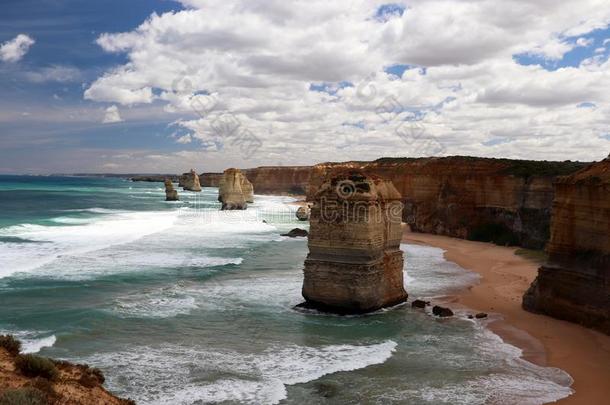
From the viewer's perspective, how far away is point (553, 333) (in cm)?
1720

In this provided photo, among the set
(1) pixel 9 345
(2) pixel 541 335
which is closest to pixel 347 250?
(2) pixel 541 335

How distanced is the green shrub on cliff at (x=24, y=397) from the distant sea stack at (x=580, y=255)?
54.3ft

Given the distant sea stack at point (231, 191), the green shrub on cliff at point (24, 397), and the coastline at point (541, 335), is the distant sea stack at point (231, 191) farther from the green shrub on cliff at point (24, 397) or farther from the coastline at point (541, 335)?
the green shrub on cliff at point (24, 397)

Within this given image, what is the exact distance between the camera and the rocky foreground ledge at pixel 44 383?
6816 millimetres

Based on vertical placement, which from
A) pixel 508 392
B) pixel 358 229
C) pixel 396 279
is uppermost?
pixel 358 229

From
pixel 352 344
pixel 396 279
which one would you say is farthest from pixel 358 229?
pixel 352 344

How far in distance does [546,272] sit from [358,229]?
711cm

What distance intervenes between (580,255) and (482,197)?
83.1ft

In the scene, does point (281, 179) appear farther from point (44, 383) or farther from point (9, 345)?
point (44, 383)

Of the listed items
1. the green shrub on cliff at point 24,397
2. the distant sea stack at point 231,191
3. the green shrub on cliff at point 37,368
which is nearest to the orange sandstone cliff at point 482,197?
the green shrub on cliff at point 37,368

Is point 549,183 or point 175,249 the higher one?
point 549,183

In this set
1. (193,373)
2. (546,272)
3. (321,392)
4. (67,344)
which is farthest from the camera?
(546,272)

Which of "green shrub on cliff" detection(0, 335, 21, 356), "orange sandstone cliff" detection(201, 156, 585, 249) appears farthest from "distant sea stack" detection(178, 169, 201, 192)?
"green shrub on cliff" detection(0, 335, 21, 356)

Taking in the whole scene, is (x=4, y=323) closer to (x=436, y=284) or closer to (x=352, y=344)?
(x=352, y=344)
